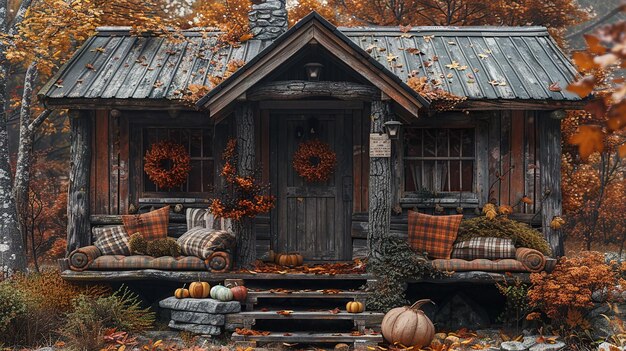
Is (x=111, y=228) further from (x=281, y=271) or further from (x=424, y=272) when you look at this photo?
(x=424, y=272)

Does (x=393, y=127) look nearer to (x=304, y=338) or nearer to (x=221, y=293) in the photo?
(x=304, y=338)

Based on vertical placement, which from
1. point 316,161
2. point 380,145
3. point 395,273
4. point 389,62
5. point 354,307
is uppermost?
point 389,62

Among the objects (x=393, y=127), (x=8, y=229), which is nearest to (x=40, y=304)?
(x=8, y=229)

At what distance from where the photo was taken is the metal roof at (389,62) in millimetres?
11039

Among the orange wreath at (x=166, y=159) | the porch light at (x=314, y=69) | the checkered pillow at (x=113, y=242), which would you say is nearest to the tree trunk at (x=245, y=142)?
the porch light at (x=314, y=69)

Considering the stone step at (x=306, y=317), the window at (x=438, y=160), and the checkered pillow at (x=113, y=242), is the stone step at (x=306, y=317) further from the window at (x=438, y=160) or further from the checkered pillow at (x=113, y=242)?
the window at (x=438, y=160)

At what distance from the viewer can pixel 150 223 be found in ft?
37.1

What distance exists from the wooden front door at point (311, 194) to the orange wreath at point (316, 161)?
0.79 feet

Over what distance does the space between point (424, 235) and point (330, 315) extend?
2142 mm

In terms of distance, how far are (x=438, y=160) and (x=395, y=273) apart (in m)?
2.40

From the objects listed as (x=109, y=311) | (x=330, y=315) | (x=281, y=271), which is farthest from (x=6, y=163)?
(x=330, y=315)

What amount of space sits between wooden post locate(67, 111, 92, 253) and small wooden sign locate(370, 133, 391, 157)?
14.4 feet

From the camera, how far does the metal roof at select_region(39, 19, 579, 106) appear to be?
11039 mm

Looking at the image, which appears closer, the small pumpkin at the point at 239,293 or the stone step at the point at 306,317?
the stone step at the point at 306,317
